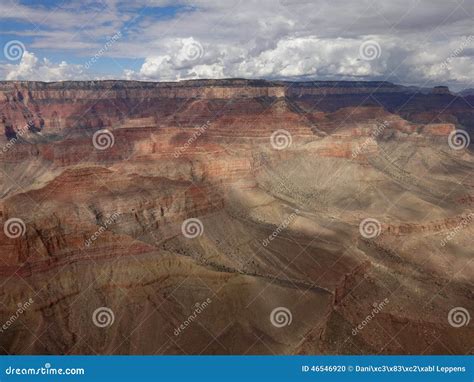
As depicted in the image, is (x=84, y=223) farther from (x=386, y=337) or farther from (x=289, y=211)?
(x=289, y=211)

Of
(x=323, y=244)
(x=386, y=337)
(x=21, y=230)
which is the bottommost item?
(x=386, y=337)

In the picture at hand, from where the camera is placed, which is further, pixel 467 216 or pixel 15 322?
pixel 467 216

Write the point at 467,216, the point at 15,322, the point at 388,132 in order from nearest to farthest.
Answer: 1. the point at 15,322
2. the point at 467,216
3. the point at 388,132

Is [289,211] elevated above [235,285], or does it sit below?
above

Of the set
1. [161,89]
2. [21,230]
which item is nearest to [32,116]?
[161,89]

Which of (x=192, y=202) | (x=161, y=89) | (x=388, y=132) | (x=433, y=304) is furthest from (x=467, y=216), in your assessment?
(x=161, y=89)

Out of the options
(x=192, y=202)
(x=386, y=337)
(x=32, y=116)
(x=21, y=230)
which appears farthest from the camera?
(x=32, y=116)
